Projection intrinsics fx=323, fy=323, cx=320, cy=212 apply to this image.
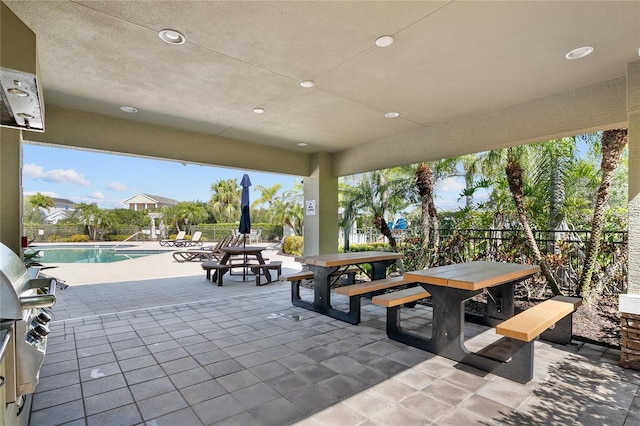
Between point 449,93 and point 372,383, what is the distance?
10.8ft

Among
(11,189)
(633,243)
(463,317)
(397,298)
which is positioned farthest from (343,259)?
(11,189)

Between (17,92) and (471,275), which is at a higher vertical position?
(17,92)

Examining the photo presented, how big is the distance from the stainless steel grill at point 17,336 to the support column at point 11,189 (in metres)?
3.09

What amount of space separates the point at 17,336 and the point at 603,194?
573 cm

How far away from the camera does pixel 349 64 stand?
3.18m

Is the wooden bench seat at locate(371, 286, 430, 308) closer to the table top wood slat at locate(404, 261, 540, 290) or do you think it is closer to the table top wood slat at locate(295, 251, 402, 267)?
the table top wood slat at locate(404, 261, 540, 290)

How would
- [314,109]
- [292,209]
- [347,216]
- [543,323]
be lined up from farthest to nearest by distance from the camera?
[292,209]
[347,216]
[314,109]
[543,323]

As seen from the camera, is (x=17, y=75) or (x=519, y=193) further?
(x=519, y=193)

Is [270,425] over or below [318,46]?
below

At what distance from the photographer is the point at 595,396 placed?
243 cm

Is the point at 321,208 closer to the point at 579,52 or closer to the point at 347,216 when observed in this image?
the point at 347,216

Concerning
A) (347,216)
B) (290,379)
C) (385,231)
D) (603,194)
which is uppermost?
(603,194)

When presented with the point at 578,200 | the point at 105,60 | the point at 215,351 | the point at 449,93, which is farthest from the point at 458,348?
the point at 578,200

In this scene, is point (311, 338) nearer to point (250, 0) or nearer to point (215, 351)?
point (215, 351)
